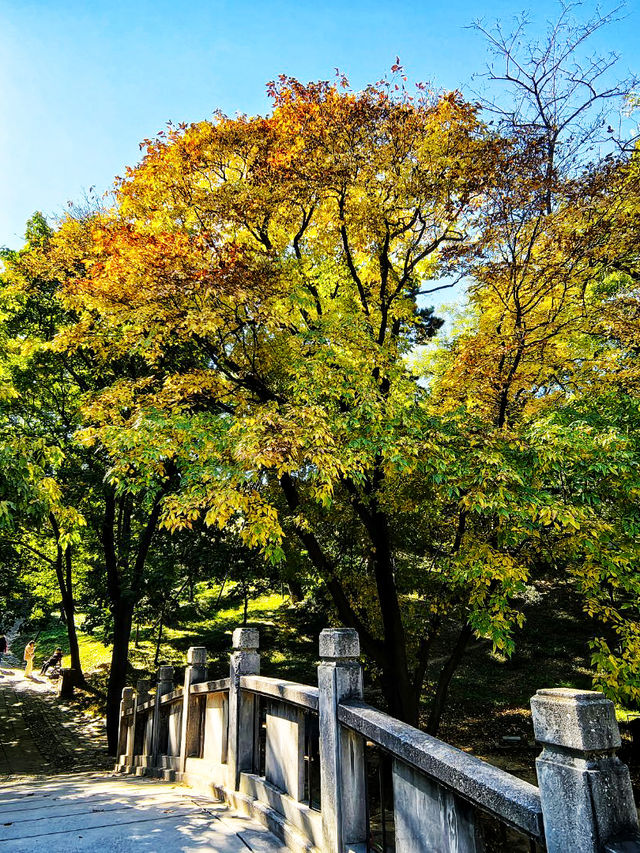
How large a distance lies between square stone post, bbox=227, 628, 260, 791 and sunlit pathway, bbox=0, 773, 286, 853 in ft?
1.47

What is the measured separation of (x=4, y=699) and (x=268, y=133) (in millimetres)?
22888

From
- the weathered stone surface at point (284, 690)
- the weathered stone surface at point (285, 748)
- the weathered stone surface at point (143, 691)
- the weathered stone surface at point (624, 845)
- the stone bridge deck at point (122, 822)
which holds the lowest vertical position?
the stone bridge deck at point (122, 822)

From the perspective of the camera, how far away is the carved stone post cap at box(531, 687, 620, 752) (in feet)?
6.97

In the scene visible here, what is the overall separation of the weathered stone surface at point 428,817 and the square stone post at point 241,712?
292cm

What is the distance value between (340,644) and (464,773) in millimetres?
1581

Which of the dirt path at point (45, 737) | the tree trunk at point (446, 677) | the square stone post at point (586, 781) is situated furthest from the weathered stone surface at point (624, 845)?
the dirt path at point (45, 737)

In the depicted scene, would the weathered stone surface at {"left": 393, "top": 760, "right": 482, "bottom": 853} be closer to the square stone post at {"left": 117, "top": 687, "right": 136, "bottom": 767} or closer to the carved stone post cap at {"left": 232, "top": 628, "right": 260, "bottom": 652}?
the carved stone post cap at {"left": 232, "top": 628, "right": 260, "bottom": 652}

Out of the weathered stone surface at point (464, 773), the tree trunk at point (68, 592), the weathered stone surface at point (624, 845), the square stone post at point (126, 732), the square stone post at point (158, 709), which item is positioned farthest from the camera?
the tree trunk at point (68, 592)

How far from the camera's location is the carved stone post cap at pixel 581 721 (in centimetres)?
212

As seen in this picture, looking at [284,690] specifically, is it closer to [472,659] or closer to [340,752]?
[340,752]

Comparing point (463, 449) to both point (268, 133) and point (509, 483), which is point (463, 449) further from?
point (268, 133)

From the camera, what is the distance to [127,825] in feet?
15.4

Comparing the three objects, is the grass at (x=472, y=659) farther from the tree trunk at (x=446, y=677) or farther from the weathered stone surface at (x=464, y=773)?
the weathered stone surface at (x=464, y=773)

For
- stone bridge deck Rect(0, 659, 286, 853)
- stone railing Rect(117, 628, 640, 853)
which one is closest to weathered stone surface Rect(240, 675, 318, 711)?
stone railing Rect(117, 628, 640, 853)
